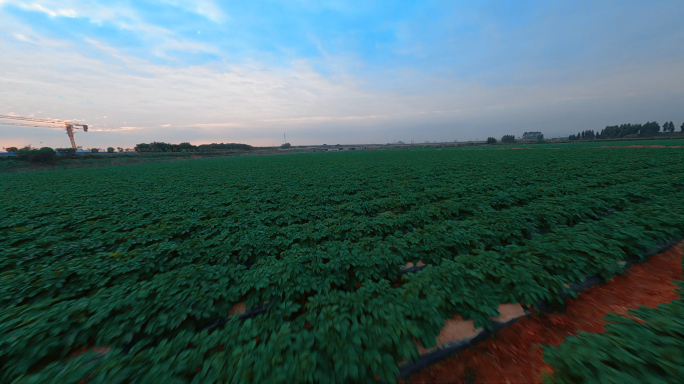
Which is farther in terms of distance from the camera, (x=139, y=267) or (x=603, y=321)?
(x=139, y=267)

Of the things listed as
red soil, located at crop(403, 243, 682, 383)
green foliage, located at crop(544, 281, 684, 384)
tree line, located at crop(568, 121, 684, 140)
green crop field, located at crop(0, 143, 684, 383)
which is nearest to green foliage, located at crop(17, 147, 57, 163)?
green crop field, located at crop(0, 143, 684, 383)

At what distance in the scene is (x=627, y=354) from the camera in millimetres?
2605

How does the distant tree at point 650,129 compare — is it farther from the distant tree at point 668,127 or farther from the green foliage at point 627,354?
the green foliage at point 627,354

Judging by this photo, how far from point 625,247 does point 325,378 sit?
24.9 feet

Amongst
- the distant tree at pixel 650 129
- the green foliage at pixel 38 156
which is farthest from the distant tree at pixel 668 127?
the green foliage at pixel 38 156

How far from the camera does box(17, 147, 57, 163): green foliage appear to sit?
141 ft

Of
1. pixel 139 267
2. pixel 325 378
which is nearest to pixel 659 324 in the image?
pixel 325 378

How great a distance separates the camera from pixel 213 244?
251 inches

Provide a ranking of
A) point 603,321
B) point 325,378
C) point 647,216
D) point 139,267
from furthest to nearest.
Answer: point 647,216, point 139,267, point 603,321, point 325,378

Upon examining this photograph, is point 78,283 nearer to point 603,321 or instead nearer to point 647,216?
point 603,321

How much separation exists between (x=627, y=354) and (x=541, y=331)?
96cm

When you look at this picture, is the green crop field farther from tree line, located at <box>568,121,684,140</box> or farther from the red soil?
tree line, located at <box>568,121,684,140</box>

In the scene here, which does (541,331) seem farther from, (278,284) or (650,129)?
(650,129)

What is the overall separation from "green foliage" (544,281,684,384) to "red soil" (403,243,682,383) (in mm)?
370
